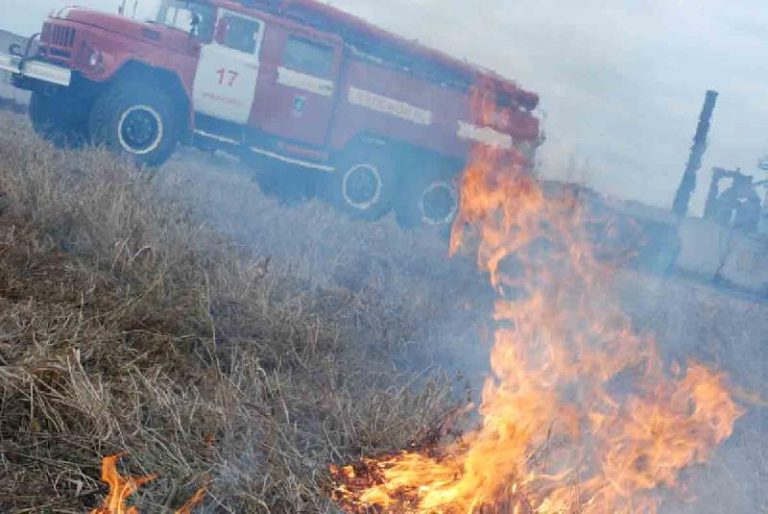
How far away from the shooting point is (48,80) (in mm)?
9031

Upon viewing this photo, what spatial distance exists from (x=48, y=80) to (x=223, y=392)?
6953mm

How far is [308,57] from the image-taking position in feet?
34.8

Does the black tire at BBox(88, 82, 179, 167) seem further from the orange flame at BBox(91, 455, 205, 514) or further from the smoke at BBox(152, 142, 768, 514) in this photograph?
the orange flame at BBox(91, 455, 205, 514)

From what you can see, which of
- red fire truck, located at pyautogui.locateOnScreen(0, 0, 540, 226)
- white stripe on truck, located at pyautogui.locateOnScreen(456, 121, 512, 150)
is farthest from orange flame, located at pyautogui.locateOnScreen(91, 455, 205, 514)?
white stripe on truck, located at pyautogui.locateOnScreen(456, 121, 512, 150)

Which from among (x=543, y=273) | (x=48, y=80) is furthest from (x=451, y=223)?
(x=48, y=80)

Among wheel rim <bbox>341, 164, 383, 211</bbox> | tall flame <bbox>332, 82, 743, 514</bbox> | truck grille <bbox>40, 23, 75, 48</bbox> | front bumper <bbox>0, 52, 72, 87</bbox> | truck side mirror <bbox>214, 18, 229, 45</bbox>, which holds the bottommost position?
tall flame <bbox>332, 82, 743, 514</bbox>

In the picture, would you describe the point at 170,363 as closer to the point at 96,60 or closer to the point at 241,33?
the point at 96,60

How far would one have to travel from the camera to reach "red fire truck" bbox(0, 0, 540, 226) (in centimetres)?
924

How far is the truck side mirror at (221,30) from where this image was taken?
9875 mm

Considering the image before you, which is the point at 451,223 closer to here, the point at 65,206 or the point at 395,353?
the point at 395,353

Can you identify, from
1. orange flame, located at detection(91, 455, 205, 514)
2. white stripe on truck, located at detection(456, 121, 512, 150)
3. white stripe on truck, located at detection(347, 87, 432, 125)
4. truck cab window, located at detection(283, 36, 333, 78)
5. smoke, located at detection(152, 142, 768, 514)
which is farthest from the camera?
white stripe on truck, located at detection(456, 121, 512, 150)

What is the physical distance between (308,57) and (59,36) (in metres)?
3.28

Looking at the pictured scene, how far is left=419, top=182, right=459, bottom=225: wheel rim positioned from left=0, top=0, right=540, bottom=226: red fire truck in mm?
19

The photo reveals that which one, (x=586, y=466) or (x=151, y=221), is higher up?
(x=151, y=221)
